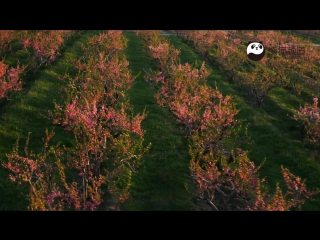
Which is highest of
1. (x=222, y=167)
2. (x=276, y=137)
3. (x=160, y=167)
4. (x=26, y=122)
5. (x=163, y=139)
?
(x=276, y=137)

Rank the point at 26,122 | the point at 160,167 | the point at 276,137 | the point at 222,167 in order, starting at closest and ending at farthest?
the point at 222,167
the point at 160,167
the point at 26,122
the point at 276,137

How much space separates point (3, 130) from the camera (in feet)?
62.8

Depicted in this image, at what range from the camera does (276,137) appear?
68.4 feet

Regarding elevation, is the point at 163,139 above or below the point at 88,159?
above

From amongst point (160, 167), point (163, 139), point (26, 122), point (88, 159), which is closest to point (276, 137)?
point (163, 139)

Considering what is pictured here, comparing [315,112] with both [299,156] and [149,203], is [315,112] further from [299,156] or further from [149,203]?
[149,203]

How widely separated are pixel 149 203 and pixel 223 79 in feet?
71.3

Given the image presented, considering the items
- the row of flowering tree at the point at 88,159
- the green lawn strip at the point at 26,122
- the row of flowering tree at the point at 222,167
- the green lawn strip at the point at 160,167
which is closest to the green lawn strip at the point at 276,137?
the row of flowering tree at the point at 222,167

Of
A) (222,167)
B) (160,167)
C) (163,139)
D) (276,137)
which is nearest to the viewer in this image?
(222,167)

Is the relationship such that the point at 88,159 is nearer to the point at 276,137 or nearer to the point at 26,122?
the point at 26,122

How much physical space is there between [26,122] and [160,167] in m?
10.7

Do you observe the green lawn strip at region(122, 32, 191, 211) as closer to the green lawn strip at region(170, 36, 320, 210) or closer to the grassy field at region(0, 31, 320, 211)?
the grassy field at region(0, 31, 320, 211)

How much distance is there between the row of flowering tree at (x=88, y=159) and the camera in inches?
443

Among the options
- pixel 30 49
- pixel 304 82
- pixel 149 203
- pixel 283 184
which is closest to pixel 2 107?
pixel 149 203
